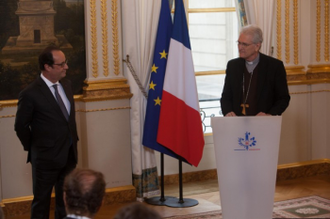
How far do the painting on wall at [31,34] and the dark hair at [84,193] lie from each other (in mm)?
3517

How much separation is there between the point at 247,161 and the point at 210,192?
90.2 inches

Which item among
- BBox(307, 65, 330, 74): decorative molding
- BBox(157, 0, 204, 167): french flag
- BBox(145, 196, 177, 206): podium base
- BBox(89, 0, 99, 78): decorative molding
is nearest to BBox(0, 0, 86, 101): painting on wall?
BBox(89, 0, 99, 78): decorative molding

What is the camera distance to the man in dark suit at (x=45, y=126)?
15.1ft

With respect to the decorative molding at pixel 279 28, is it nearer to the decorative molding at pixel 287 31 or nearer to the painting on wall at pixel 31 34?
the decorative molding at pixel 287 31

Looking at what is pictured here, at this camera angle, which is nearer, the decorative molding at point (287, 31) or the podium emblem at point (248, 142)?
the podium emblem at point (248, 142)

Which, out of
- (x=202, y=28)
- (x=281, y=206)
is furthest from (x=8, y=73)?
(x=281, y=206)

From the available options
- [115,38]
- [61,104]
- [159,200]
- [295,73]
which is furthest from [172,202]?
[295,73]

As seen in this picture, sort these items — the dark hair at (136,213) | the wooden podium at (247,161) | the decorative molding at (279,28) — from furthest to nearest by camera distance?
the decorative molding at (279,28), the wooden podium at (247,161), the dark hair at (136,213)

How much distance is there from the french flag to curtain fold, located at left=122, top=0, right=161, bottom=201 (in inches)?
11.6

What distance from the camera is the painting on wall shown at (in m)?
5.91

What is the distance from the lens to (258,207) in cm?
467

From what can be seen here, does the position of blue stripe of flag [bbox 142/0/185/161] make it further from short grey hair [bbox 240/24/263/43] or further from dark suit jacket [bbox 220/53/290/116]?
short grey hair [bbox 240/24/263/43]

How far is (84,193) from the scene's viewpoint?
2.66 metres

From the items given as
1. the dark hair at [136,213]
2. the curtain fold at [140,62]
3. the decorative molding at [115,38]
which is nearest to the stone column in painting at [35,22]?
the decorative molding at [115,38]
